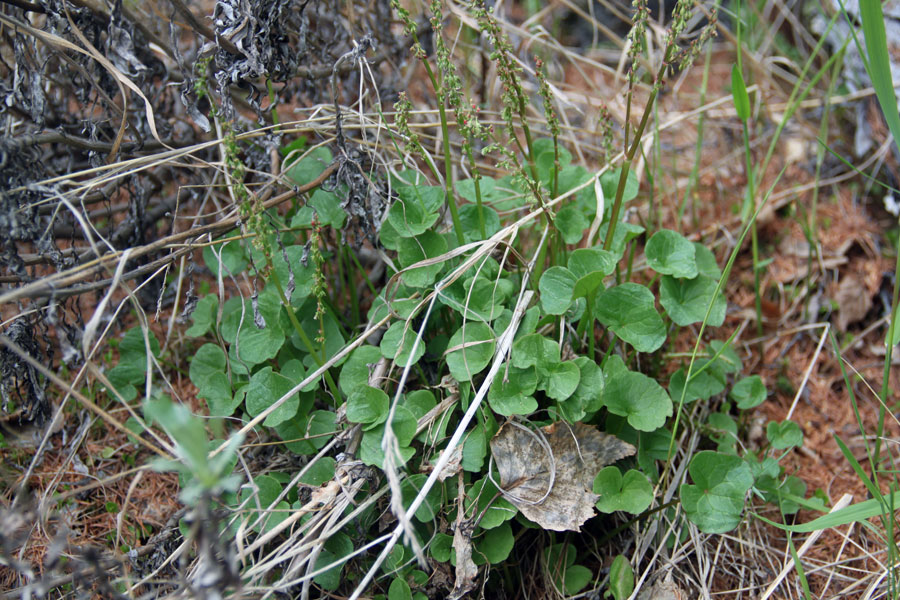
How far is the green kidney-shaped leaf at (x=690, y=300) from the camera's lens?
1.67 m

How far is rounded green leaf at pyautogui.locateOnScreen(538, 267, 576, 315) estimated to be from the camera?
1528 mm

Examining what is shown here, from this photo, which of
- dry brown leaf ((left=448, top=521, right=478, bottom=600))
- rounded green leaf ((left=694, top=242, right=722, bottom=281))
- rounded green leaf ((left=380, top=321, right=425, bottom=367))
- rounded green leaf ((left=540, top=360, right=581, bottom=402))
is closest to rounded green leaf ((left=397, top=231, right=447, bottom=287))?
rounded green leaf ((left=380, top=321, right=425, bottom=367))

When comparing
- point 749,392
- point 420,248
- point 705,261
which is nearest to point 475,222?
point 420,248

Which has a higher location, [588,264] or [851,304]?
[588,264]

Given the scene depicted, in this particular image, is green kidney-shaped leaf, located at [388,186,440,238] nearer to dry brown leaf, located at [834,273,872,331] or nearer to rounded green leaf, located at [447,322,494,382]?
rounded green leaf, located at [447,322,494,382]

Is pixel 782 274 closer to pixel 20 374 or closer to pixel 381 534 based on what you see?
pixel 381 534

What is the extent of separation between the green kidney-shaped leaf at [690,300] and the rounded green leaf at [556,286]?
0.98ft

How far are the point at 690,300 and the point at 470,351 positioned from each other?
2.13ft

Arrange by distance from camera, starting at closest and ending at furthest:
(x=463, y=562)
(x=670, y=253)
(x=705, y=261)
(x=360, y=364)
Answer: (x=463, y=562), (x=360, y=364), (x=670, y=253), (x=705, y=261)

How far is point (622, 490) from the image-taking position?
1.51 m

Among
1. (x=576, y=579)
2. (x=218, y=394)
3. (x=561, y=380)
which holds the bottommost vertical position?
(x=576, y=579)

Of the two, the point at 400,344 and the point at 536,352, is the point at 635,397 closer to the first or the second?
the point at 536,352

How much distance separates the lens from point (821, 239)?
230 centimetres

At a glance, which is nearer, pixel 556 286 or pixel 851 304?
pixel 556 286
